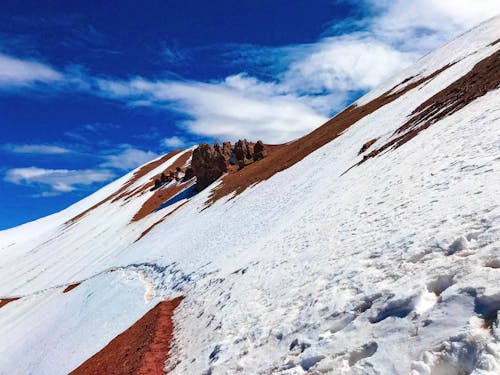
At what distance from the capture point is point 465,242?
31.7ft

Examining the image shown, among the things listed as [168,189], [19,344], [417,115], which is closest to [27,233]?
[168,189]

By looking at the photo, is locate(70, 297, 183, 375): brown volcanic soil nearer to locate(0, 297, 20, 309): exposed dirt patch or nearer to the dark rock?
locate(0, 297, 20, 309): exposed dirt patch

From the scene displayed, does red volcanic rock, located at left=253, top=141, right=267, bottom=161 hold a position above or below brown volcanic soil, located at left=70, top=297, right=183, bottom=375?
above

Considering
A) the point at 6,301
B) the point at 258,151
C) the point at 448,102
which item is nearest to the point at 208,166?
the point at 258,151

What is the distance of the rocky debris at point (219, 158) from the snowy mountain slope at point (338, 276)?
106 feet

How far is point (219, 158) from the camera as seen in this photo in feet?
256

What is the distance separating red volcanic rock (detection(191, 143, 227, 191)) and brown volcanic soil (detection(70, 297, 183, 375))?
51.8 m

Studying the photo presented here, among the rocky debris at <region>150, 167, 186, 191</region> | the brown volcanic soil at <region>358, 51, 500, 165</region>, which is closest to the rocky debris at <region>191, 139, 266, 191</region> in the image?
the rocky debris at <region>150, 167, 186, 191</region>

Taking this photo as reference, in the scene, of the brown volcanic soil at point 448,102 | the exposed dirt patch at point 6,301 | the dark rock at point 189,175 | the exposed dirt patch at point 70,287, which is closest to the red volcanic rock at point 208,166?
the dark rock at point 189,175

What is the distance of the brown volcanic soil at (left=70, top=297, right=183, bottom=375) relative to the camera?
15.9 meters

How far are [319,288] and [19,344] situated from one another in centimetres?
3000

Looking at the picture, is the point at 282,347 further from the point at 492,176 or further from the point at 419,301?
the point at 492,176

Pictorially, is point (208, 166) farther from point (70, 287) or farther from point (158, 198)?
point (70, 287)

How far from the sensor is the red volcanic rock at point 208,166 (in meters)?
75.9
